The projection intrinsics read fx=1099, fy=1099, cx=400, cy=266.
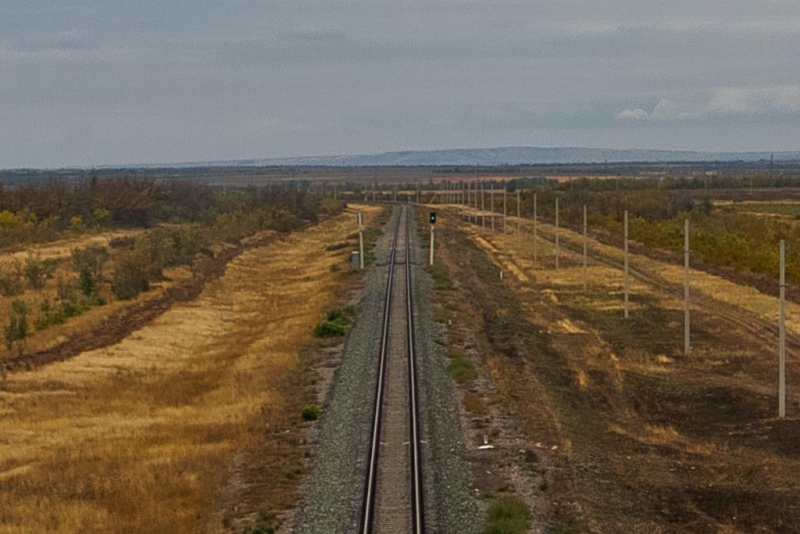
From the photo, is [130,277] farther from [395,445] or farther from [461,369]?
[395,445]

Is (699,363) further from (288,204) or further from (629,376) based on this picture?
(288,204)

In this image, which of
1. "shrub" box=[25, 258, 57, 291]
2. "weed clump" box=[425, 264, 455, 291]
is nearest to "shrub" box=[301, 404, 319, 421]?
"weed clump" box=[425, 264, 455, 291]

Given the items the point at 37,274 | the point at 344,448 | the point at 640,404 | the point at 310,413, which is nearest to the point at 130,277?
the point at 37,274

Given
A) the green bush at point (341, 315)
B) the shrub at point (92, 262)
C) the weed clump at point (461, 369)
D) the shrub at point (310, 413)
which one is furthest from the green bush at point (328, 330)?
the shrub at point (92, 262)

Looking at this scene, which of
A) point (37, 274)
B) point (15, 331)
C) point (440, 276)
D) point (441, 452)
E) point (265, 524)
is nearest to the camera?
point (265, 524)

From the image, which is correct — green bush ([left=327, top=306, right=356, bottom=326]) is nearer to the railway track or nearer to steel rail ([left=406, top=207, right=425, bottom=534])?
the railway track

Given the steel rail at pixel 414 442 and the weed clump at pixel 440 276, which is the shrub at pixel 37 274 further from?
the steel rail at pixel 414 442

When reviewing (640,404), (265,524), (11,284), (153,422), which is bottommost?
(640,404)
